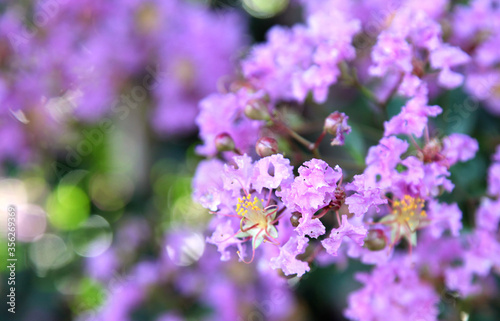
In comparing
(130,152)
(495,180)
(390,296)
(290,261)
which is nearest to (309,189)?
(290,261)

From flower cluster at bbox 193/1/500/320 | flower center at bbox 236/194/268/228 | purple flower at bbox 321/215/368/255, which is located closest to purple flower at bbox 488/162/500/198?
flower cluster at bbox 193/1/500/320

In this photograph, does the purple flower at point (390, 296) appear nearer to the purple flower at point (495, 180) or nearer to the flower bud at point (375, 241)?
the flower bud at point (375, 241)

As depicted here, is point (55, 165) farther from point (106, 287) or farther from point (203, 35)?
point (203, 35)

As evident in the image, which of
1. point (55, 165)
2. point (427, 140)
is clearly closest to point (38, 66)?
point (55, 165)

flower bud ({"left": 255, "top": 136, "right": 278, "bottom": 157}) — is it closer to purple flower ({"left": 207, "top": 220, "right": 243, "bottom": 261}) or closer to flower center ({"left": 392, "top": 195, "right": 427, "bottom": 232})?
purple flower ({"left": 207, "top": 220, "right": 243, "bottom": 261})

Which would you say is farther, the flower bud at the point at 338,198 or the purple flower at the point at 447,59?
the purple flower at the point at 447,59

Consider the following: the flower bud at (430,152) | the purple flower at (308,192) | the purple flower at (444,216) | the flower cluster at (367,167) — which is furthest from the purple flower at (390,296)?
the purple flower at (308,192)

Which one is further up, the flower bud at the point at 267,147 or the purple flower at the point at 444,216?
the flower bud at the point at 267,147

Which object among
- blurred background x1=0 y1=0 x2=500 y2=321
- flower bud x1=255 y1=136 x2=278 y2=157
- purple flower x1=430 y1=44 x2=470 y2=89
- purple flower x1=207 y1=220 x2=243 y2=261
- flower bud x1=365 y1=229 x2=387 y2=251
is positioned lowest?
blurred background x1=0 y1=0 x2=500 y2=321
